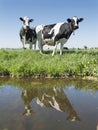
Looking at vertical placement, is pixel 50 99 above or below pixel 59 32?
below

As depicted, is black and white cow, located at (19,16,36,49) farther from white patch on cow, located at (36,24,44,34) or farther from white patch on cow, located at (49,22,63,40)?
white patch on cow, located at (49,22,63,40)

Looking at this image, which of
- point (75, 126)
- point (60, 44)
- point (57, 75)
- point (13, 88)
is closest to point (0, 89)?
point (13, 88)

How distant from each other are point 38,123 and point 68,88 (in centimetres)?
406

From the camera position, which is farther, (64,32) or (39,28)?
(39,28)

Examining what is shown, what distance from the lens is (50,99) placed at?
863 centimetres

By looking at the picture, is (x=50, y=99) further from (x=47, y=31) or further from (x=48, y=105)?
(x=47, y=31)

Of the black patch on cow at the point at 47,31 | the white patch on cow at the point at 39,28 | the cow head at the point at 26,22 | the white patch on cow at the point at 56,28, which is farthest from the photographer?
the white patch on cow at the point at 39,28

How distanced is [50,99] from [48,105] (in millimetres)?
698

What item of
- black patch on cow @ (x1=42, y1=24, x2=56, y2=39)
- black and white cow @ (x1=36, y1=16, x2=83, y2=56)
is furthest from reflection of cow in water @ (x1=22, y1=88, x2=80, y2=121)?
black patch on cow @ (x1=42, y1=24, x2=56, y2=39)

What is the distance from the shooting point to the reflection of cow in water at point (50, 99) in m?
7.33

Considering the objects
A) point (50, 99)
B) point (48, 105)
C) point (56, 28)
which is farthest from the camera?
point (56, 28)

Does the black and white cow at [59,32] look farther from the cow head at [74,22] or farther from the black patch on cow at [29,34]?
the black patch on cow at [29,34]

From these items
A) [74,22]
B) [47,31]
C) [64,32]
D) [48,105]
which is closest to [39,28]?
[47,31]

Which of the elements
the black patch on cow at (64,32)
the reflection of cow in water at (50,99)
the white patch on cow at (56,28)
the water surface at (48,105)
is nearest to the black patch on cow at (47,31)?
the white patch on cow at (56,28)
